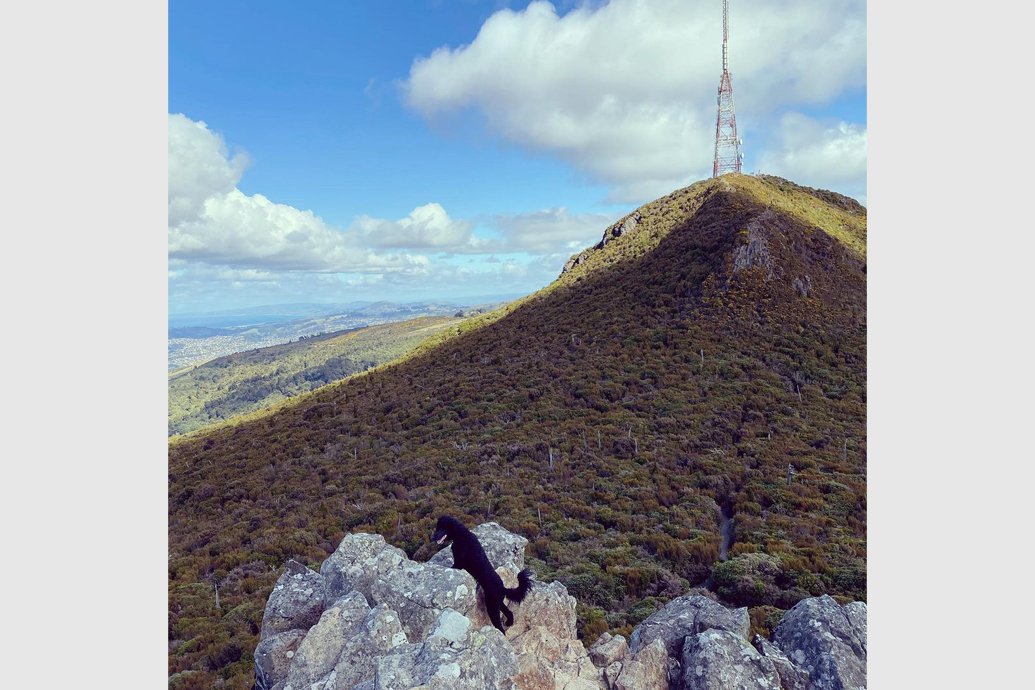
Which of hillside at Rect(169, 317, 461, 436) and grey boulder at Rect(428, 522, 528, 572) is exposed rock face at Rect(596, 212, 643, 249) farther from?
hillside at Rect(169, 317, 461, 436)

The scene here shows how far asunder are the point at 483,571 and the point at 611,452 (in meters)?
11.6

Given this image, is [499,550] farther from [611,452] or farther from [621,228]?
[621,228]

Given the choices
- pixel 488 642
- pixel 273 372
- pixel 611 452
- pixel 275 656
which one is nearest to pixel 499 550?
pixel 488 642

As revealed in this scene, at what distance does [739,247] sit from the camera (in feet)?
99.1

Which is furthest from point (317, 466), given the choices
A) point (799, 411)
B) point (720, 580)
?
point (799, 411)

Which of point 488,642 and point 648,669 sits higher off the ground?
point 488,642

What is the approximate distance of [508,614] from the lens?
17.4 feet

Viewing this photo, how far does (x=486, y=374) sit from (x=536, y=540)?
48.1ft

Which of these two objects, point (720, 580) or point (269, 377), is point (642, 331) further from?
point (269, 377)

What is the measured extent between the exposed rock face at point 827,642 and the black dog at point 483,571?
3.24 meters

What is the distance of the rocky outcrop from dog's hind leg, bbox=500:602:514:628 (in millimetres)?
143

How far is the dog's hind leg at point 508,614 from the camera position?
17.3 ft

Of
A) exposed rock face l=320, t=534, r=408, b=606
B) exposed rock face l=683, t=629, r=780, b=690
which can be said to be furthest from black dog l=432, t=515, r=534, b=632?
exposed rock face l=683, t=629, r=780, b=690

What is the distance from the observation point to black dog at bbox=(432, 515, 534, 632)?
528 centimetres
